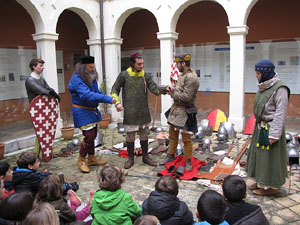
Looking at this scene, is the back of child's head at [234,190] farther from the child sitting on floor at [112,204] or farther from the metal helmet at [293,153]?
the metal helmet at [293,153]

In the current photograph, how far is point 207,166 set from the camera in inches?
185

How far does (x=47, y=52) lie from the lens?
6.57 m

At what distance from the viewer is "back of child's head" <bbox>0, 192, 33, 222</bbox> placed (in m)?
2.06

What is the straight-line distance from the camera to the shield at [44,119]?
4739 mm

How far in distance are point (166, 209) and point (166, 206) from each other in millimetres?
24

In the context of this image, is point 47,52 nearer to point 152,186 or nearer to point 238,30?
point 152,186

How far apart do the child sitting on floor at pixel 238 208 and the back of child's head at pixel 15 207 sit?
1506 millimetres

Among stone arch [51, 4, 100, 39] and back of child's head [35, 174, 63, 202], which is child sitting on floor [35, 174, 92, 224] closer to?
back of child's head [35, 174, 63, 202]

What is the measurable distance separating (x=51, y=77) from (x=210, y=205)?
5548mm

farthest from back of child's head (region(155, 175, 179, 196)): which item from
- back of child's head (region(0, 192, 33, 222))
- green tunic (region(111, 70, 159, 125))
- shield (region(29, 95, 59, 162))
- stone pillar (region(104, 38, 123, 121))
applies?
stone pillar (region(104, 38, 123, 121))

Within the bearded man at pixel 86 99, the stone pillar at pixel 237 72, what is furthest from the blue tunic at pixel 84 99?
the stone pillar at pixel 237 72

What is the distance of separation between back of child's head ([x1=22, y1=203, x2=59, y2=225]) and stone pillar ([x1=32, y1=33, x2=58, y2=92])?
5161 mm

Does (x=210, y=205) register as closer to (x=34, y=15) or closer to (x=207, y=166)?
(x=207, y=166)

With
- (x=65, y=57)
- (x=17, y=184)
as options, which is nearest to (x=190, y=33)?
(x=65, y=57)
